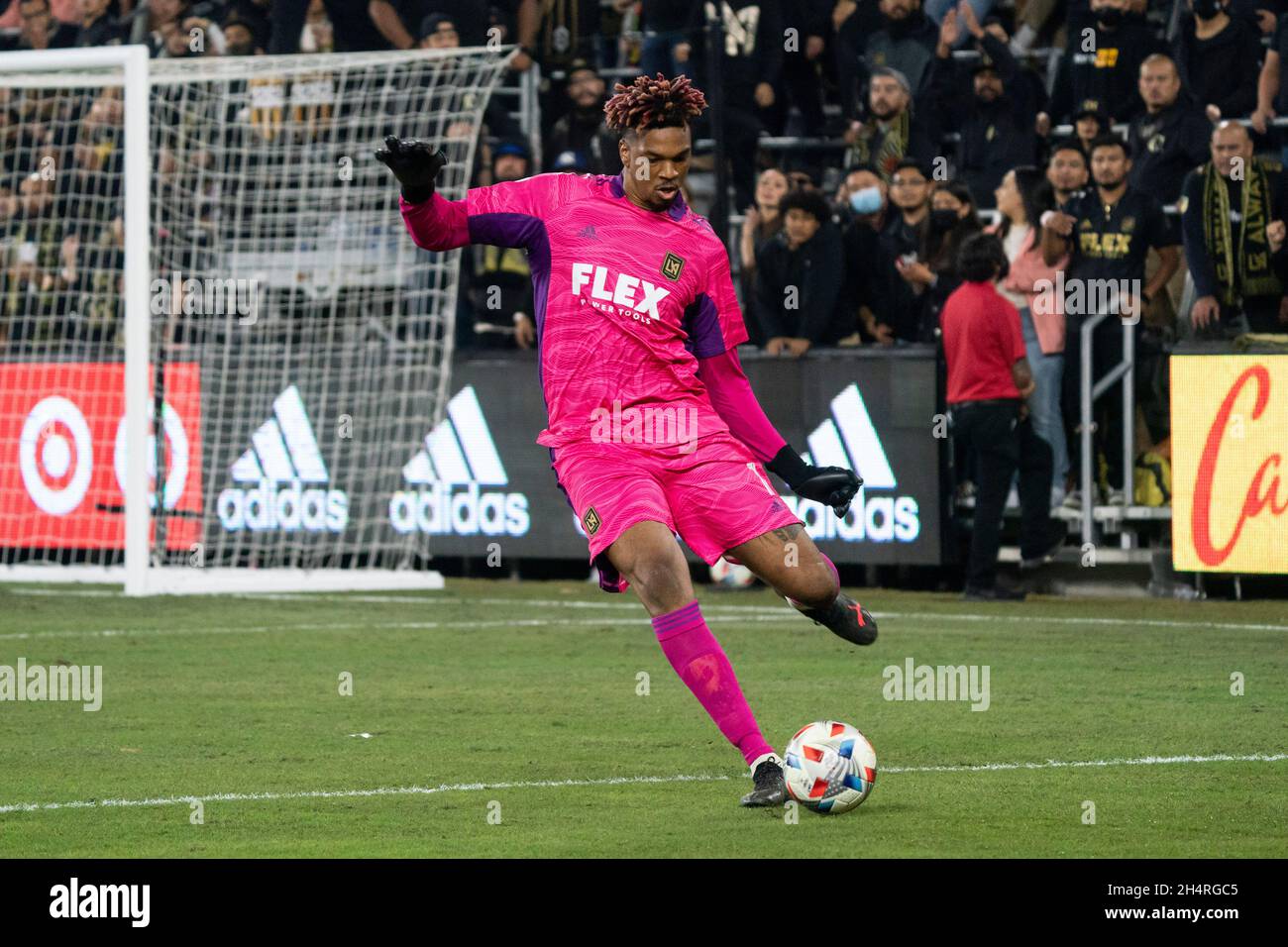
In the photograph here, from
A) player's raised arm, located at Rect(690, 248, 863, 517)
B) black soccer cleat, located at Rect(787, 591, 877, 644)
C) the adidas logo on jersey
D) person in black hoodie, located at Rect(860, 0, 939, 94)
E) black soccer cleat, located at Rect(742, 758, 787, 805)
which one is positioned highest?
person in black hoodie, located at Rect(860, 0, 939, 94)

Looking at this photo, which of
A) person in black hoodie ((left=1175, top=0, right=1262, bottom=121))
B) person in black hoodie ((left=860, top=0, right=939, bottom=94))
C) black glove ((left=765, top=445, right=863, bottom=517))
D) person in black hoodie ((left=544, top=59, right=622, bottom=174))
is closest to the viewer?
black glove ((left=765, top=445, right=863, bottom=517))

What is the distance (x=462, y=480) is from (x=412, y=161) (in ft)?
29.2

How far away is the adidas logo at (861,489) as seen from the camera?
14500 mm

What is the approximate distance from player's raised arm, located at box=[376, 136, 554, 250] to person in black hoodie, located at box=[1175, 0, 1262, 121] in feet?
28.3

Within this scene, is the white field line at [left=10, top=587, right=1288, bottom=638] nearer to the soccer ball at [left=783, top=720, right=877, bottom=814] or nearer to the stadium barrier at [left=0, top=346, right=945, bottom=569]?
the stadium barrier at [left=0, top=346, right=945, bottom=569]

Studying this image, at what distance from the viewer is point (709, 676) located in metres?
6.93

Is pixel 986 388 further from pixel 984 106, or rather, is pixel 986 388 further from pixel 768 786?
pixel 768 786

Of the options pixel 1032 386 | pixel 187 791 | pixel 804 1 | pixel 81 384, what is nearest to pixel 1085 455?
pixel 1032 386

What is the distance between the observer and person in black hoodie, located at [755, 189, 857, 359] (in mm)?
14883

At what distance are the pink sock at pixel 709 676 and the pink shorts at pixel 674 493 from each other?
317mm

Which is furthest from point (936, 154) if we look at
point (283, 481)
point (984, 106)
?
point (283, 481)

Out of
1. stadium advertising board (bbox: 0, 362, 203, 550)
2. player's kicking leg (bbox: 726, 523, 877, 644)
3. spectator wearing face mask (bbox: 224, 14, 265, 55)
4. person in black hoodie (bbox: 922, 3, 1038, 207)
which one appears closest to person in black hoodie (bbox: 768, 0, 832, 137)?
person in black hoodie (bbox: 922, 3, 1038, 207)

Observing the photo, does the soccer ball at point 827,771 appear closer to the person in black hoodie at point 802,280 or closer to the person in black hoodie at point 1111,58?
the person in black hoodie at point 802,280
